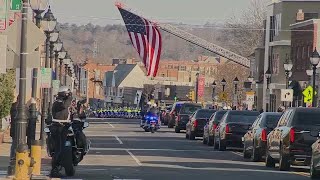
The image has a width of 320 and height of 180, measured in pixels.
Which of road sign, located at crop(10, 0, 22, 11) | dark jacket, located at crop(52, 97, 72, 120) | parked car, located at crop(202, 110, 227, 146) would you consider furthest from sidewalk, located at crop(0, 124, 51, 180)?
parked car, located at crop(202, 110, 227, 146)

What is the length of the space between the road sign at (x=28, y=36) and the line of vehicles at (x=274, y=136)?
6882mm

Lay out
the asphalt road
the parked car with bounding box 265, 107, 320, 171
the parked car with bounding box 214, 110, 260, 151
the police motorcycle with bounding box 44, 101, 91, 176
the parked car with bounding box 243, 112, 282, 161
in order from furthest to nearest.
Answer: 1. the parked car with bounding box 214, 110, 260, 151
2. the parked car with bounding box 243, 112, 282, 161
3. the parked car with bounding box 265, 107, 320, 171
4. the asphalt road
5. the police motorcycle with bounding box 44, 101, 91, 176

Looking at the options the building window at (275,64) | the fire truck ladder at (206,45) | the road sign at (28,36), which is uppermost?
the fire truck ladder at (206,45)

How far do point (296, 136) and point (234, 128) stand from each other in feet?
40.4

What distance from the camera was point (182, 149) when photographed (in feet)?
133

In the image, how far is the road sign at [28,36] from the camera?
2397 cm

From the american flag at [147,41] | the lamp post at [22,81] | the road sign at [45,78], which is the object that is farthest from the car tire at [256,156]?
the american flag at [147,41]

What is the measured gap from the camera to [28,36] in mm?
23922

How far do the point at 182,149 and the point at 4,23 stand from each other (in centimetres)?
1877

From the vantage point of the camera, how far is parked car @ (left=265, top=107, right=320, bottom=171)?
92.7 feet

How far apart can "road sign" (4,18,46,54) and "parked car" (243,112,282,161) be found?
9948 mm

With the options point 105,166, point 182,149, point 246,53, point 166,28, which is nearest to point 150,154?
point 182,149

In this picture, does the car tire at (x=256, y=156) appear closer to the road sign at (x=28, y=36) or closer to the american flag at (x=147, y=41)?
the road sign at (x=28, y=36)

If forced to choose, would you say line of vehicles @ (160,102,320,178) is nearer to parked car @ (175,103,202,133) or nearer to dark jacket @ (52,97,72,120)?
dark jacket @ (52,97,72,120)
